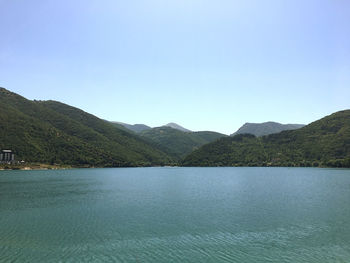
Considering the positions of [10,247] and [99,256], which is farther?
[10,247]

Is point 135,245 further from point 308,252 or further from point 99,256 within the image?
point 308,252

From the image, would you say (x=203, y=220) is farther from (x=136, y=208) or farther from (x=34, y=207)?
(x=34, y=207)

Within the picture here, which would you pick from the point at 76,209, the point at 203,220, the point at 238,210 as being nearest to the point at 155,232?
the point at 203,220

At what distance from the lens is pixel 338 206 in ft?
171

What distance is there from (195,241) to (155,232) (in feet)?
22.3

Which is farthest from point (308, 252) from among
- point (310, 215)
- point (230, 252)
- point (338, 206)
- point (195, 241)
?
A: point (338, 206)

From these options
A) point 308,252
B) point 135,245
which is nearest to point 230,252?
point 308,252

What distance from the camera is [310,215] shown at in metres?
44.5

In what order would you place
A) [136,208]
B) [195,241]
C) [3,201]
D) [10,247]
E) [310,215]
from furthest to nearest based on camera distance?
[3,201], [136,208], [310,215], [195,241], [10,247]

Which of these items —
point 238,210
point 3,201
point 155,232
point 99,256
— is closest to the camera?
point 99,256

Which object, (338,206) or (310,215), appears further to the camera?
(338,206)

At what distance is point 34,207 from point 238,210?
43635mm

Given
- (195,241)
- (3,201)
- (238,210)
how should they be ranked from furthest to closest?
(3,201) < (238,210) < (195,241)

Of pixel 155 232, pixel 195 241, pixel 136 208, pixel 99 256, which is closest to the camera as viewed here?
pixel 99 256
